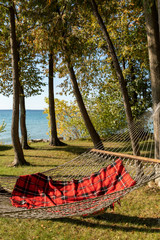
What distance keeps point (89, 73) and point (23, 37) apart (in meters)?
2.45

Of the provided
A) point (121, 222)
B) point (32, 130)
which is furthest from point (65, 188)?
point (32, 130)

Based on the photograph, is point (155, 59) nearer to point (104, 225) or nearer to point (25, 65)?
point (104, 225)

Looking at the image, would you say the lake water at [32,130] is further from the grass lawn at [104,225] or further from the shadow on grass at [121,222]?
the shadow on grass at [121,222]

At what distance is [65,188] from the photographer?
249 centimetres

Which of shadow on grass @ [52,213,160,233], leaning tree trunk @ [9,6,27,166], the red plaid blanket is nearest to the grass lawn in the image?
shadow on grass @ [52,213,160,233]

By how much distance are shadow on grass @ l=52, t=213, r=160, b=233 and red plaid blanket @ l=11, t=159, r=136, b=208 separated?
0.37 meters

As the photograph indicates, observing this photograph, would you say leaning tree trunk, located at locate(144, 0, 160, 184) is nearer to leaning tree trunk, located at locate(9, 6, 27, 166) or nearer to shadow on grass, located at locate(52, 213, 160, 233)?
shadow on grass, located at locate(52, 213, 160, 233)

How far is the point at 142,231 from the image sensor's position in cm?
222

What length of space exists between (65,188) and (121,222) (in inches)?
29.0

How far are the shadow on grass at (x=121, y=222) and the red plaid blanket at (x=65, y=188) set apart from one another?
368mm

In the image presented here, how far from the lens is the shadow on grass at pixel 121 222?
2.26 m

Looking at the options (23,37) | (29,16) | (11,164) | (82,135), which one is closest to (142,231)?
(11,164)

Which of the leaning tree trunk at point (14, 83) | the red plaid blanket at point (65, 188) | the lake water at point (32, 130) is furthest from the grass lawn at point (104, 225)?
the lake water at point (32, 130)

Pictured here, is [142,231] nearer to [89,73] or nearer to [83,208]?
[83,208]
